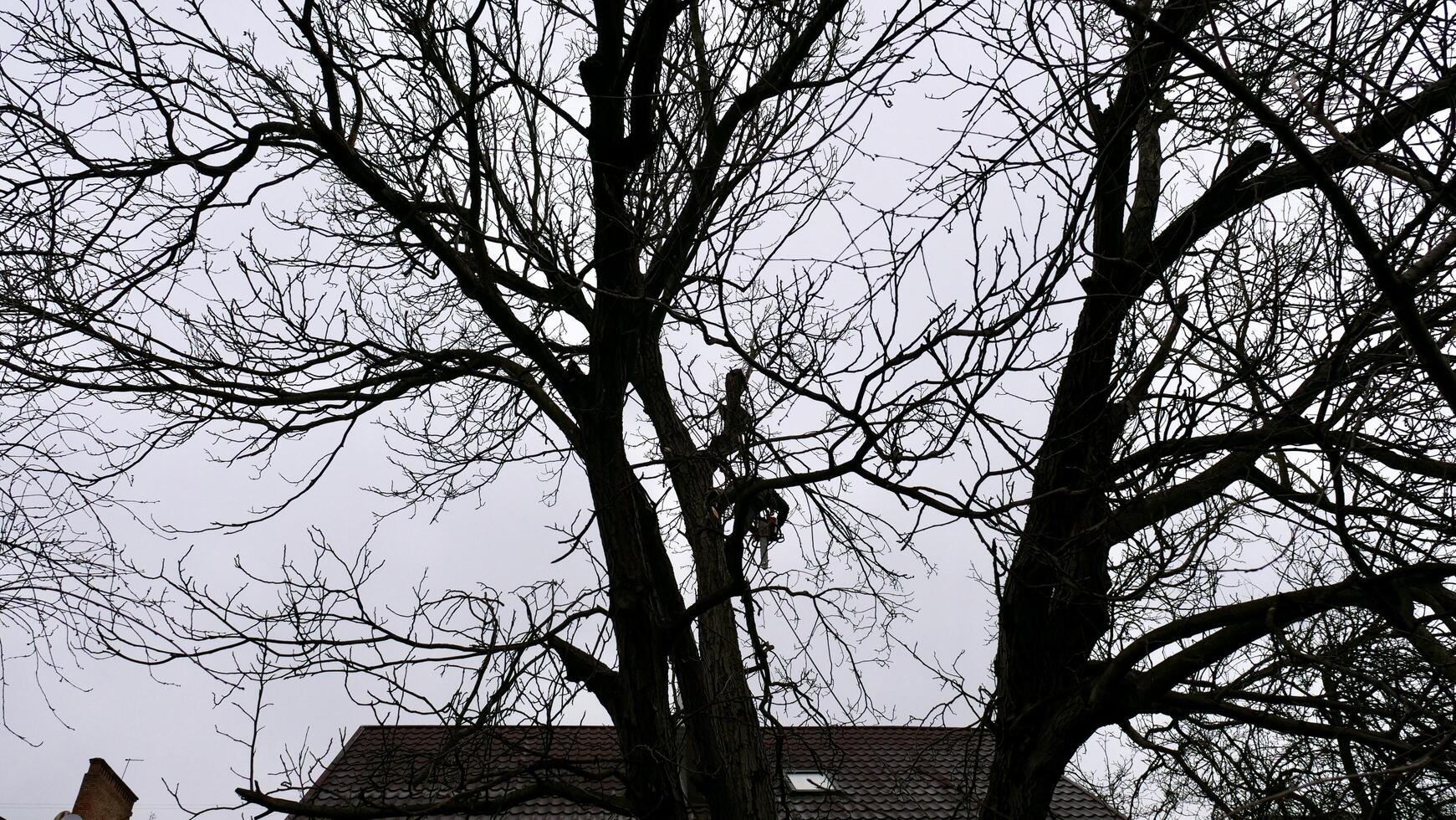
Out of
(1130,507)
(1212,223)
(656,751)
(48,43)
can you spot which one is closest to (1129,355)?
(1130,507)

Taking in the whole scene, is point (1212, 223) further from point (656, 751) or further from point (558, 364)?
point (656, 751)

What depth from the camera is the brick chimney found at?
1531cm

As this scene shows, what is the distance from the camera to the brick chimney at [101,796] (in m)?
15.3

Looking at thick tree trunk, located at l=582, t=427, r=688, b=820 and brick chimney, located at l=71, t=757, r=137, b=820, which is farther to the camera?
brick chimney, located at l=71, t=757, r=137, b=820

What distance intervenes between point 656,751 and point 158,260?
3171mm

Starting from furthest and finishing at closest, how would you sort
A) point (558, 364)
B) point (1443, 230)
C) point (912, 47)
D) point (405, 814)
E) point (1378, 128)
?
point (558, 364)
point (405, 814)
point (912, 47)
point (1443, 230)
point (1378, 128)

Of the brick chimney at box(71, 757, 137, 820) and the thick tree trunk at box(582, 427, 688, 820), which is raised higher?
the brick chimney at box(71, 757, 137, 820)

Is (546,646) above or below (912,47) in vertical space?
below

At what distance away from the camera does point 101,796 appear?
51.1 feet

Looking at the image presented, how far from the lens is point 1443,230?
10.4ft

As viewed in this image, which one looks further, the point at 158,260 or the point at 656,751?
the point at 158,260

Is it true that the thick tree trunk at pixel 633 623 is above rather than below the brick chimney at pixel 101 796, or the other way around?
below

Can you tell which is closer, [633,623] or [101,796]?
[633,623]

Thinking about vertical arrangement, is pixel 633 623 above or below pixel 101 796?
below
